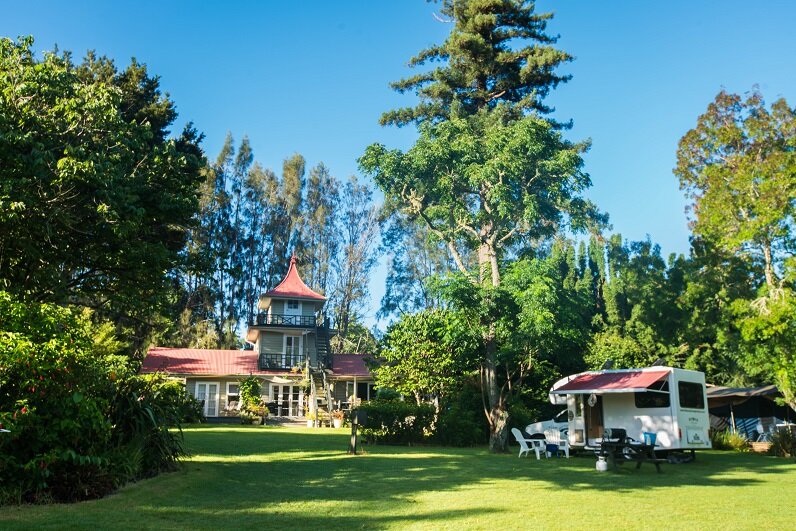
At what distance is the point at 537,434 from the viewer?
21438 mm

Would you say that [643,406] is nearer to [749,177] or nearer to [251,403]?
[749,177]

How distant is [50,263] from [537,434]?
1528 centimetres

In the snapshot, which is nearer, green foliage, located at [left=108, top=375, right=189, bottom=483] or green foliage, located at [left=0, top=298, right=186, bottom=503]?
green foliage, located at [left=0, top=298, right=186, bottom=503]

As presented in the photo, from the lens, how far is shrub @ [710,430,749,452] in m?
21.9

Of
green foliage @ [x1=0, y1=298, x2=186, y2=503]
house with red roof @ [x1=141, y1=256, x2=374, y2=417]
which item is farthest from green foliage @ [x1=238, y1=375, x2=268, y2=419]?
green foliage @ [x1=0, y1=298, x2=186, y2=503]

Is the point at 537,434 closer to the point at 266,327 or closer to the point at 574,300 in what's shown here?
the point at 574,300

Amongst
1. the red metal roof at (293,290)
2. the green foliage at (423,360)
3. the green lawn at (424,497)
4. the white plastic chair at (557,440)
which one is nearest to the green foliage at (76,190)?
the green lawn at (424,497)

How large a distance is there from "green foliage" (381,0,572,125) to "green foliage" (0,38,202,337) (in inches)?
642

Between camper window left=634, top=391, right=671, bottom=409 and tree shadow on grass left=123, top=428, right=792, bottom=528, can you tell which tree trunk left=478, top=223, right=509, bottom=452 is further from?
camper window left=634, top=391, right=671, bottom=409

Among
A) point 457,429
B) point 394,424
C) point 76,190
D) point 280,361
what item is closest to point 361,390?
point 280,361

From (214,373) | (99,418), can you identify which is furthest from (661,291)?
(99,418)

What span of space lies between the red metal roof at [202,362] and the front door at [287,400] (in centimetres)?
110

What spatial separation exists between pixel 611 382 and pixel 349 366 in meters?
22.4

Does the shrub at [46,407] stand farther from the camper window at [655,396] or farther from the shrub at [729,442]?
the shrub at [729,442]
